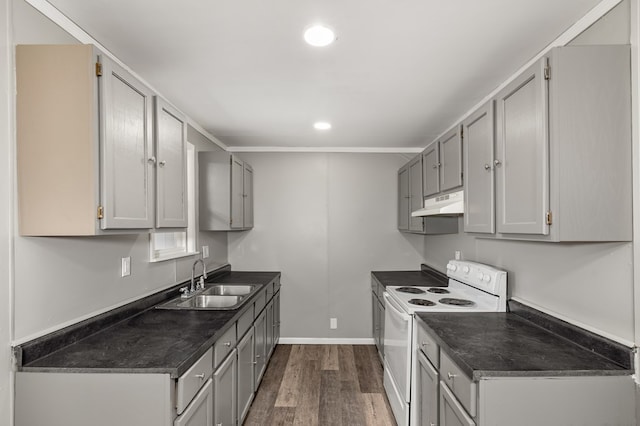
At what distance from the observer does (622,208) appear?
1403 mm

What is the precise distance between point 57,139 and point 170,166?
643mm

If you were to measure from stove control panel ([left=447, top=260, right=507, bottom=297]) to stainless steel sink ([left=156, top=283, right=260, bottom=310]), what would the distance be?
1.71 metres

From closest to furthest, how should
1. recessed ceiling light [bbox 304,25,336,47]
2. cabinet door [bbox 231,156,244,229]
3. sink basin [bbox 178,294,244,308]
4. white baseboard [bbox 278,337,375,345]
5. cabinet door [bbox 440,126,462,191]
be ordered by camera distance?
1. recessed ceiling light [bbox 304,25,336,47]
2. cabinet door [bbox 440,126,462,191]
3. sink basin [bbox 178,294,244,308]
4. cabinet door [bbox 231,156,244,229]
5. white baseboard [bbox 278,337,375,345]

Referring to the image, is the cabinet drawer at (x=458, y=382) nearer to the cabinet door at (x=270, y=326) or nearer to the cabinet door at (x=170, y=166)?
the cabinet door at (x=170, y=166)

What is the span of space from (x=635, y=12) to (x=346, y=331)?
3797 mm

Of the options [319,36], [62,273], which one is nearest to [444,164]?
[319,36]

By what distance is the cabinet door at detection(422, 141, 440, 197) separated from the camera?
2.94 metres

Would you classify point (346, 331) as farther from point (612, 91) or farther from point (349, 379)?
point (612, 91)

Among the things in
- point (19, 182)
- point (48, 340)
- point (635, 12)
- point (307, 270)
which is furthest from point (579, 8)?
point (307, 270)

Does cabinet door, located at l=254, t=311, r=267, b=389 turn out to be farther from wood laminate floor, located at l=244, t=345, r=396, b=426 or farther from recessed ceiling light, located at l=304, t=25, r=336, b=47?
recessed ceiling light, located at l=304, t=25, r=336, b=47

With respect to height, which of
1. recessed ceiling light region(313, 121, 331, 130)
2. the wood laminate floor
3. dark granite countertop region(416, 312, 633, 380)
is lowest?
the wood laminate floor

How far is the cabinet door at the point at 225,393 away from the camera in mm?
1906

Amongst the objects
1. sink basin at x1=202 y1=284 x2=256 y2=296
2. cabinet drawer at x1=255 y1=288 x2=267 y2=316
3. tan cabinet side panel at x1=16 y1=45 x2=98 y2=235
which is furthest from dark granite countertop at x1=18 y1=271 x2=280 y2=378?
sink basin at x1=202 y1=284 x2=256 y2=296

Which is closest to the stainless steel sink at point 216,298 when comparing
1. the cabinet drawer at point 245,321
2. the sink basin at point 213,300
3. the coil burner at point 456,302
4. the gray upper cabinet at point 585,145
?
the sink basin at point 213,300
